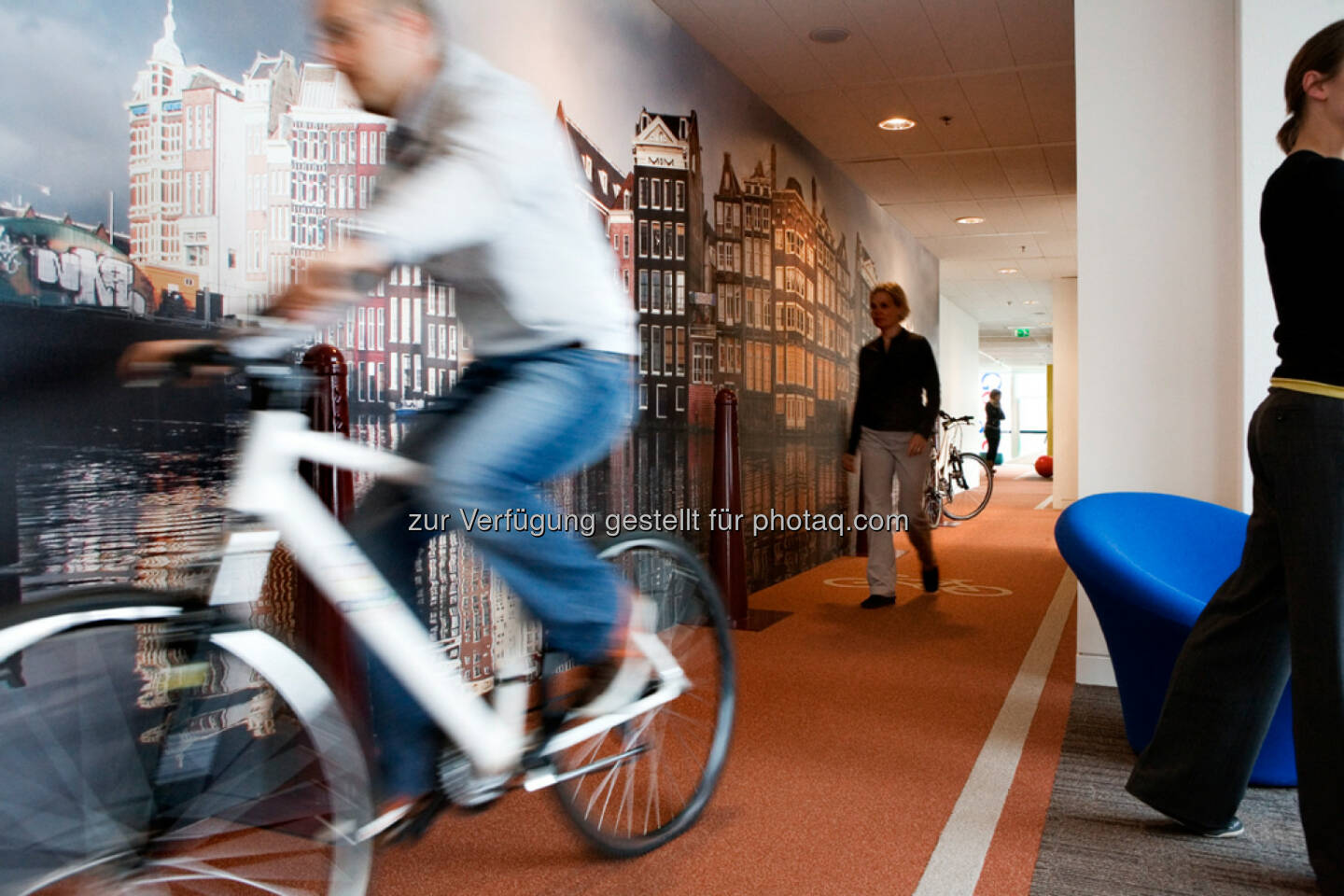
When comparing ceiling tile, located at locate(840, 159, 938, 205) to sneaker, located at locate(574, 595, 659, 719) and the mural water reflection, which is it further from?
sneaker, located at locate(574, 595, 659, 719)

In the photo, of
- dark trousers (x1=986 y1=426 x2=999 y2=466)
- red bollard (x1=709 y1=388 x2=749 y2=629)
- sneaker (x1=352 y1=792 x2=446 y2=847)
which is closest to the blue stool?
sneaker (x1=352 y1=792 x2=446 y2=847)

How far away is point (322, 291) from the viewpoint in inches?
48.2

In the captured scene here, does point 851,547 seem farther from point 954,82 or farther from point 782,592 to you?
point 954,82

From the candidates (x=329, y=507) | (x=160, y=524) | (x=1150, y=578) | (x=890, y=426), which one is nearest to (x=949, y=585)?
(x=890, y=426)

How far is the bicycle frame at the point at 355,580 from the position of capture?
1265mm

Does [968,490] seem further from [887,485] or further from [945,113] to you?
[887,485]

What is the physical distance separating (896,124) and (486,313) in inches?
206

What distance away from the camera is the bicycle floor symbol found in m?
5.27

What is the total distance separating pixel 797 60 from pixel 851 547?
3553 mm

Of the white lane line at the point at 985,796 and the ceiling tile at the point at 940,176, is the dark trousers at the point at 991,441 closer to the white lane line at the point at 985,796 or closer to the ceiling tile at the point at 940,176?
the ceiling tile at the point at 940,176

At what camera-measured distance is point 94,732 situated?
3.76 ft

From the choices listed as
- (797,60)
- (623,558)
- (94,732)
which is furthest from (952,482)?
(94,732)

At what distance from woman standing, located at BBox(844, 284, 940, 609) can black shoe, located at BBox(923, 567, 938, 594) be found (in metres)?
0.35

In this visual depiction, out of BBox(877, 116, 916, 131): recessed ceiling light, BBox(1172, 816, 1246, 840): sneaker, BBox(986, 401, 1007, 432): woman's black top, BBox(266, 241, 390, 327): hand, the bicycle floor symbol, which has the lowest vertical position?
BBox(1172, 816, 1246, 840): sneaker
